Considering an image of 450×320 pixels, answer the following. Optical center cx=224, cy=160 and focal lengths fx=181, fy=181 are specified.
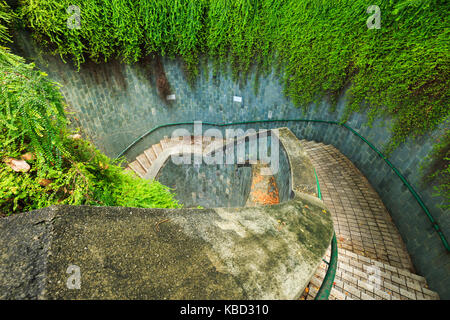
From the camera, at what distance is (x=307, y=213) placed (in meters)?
2.33

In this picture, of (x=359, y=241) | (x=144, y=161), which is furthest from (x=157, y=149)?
(x=359, y=241)

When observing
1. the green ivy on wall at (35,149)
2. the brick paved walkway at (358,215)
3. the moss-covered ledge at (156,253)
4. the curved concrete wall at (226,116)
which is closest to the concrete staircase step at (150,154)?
the curved concrete wall at (226,116)

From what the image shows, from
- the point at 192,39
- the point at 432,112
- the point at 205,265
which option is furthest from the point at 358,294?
the point at 192,39

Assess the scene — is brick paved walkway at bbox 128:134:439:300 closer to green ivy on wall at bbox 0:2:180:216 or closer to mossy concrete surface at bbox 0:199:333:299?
mossy concrete surface at bbox 0:199:333:299

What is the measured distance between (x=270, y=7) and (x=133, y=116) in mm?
6943

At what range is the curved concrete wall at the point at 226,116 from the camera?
Answer: 3285 millimetres

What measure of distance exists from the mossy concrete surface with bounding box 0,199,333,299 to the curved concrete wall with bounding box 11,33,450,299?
2.82m

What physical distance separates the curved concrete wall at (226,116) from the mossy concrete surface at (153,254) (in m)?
2.82

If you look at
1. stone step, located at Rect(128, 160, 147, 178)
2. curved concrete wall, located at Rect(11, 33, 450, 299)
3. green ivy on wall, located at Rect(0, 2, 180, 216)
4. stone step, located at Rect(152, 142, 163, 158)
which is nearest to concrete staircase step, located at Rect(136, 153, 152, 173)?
stone step, located at Rect(128, 160, 147, 178)

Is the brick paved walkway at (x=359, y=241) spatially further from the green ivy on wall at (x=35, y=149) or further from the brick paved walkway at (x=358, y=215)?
the green ivy on wall at (x=35, y=149)

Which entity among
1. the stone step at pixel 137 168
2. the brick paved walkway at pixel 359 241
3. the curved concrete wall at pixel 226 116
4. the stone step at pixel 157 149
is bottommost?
the stone step at pixel 137 168

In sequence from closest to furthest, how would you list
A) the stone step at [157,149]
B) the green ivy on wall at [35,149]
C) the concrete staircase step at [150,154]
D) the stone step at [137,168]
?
the green ivy on wall at [35,149] → the stone step at [137,168] → the concrete staircase step at [150,154] → the stone step at [157,149]

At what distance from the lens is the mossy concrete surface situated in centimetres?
112

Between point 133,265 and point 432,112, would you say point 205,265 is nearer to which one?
point 133,265
